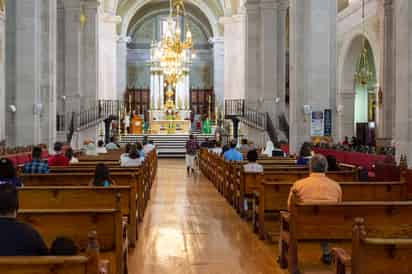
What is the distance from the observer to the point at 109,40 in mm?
39312

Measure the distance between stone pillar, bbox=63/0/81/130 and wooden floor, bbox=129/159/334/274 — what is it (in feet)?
47.0

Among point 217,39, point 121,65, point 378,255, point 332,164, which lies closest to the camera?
point 378,255

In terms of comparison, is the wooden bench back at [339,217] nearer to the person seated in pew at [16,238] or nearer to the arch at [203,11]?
the person seated in pew at [16,238]

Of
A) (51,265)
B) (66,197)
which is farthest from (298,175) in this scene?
(51,265)

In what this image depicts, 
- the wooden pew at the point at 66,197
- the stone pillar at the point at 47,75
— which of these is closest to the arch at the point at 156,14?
the stone pillar at the point at 47,75

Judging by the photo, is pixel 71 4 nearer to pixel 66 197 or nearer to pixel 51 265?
pixel 66 197

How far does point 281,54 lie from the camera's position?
27906 millimetres

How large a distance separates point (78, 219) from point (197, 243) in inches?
127

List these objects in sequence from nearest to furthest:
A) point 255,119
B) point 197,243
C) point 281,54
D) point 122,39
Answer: point 197,243, point 281,54, point 255,119, point 122,39

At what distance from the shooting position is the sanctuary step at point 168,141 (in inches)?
1363

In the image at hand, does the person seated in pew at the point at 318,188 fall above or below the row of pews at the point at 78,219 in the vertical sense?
above

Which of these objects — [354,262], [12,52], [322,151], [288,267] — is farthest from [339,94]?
[354,262]

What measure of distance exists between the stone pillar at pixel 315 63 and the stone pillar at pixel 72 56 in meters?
11.6

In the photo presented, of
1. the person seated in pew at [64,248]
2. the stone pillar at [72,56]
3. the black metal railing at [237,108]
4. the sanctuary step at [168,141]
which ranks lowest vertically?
the sanctuary step at [168,141]
